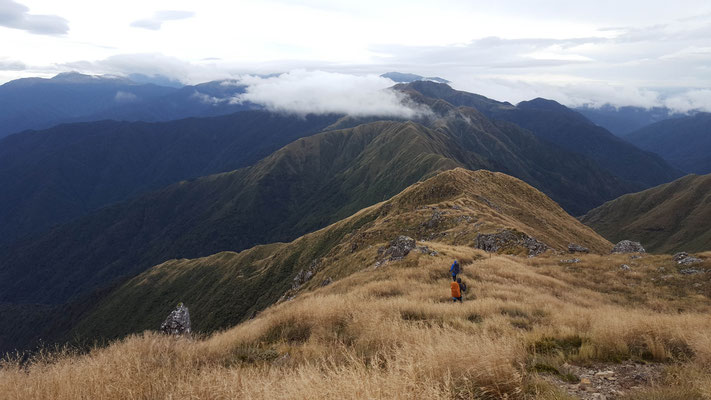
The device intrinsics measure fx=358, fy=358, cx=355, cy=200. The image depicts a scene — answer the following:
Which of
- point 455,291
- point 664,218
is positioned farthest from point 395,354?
point 664,218

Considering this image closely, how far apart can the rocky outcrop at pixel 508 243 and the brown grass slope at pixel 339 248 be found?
1.65 meters

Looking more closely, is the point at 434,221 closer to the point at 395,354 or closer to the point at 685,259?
the point at 685,259

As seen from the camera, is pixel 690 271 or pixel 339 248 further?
pixel 339 248

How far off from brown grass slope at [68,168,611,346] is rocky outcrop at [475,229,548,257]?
5.42ft

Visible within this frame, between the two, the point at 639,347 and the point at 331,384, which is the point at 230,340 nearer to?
the point at 331,384

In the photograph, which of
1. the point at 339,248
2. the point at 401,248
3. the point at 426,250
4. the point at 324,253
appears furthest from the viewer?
the point at 324,253

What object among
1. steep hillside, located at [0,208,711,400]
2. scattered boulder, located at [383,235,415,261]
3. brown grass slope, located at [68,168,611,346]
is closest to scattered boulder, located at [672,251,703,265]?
steep hillside, located at [0,208,711,400]

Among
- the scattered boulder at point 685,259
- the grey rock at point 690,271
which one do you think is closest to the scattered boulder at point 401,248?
the grey rock at point 690,271

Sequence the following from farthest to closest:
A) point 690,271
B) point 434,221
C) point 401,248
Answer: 1. point 434,221
2. point 401,248
3. point 690,271

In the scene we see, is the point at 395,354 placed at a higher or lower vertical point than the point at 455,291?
higher

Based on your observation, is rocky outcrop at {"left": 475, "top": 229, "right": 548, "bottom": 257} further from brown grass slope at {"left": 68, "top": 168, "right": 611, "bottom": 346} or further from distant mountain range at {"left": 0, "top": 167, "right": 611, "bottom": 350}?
distant mountain range at {"left": 0, "top": 167, "right": 611, "bottom": 350}

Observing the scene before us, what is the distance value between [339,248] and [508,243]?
1263 inches

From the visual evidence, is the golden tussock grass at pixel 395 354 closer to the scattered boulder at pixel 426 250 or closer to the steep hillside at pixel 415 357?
the steep hillside at pixel 415 357

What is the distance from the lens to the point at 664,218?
456 ft
